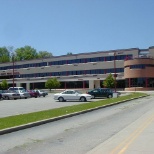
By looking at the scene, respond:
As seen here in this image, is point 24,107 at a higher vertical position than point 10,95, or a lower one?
lower

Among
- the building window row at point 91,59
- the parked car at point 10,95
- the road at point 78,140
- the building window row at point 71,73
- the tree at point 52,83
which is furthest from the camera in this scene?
the building window row at point 71,73

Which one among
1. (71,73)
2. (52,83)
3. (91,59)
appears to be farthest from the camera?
(71,73)

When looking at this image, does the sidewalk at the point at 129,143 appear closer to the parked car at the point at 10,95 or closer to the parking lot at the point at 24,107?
the parking lot at the point at 24,107

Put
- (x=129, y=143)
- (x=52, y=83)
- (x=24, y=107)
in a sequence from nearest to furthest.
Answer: (x=129, y=143)
(x=24, y=107)
(x=52, y=83)

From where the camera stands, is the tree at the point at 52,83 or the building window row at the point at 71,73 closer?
the tree at the point at 52,83

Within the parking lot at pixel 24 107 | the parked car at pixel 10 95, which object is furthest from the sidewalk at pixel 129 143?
the parked car at pixel 10 95

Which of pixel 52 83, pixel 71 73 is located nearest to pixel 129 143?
pixel 52 83

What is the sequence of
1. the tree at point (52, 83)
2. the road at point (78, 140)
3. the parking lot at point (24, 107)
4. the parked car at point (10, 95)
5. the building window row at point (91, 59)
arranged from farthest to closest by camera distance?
the tree at point (52, 83) → the building window row at point (91, 59) → the parked car at point (10, 95) → the parking lot at point (24, 107) → the road at point (78, 140)

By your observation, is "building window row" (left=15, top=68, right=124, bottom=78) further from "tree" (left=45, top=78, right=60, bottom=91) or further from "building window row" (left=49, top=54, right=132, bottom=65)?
"tree" (left=45, top=78, right=60, bottom=91)

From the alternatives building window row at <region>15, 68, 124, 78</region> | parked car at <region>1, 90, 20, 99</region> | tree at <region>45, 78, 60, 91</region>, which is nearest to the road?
parked car at <region>1, 90, 20, 99</region>

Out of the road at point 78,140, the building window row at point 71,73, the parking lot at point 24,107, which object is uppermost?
the building window row at point 71,73

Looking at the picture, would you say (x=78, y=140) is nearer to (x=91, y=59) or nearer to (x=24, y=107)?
(x=24, y=107)

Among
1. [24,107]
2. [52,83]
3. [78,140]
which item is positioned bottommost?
[24,107]

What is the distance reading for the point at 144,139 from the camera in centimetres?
1121
